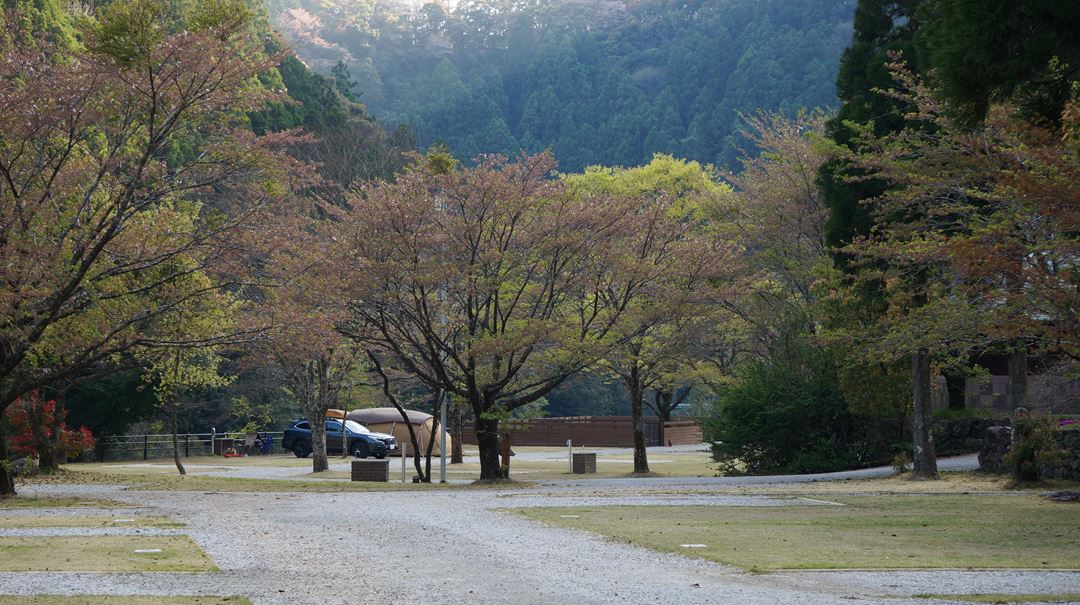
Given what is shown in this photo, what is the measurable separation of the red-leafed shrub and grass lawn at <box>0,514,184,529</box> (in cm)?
1376

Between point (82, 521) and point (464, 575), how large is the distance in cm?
736

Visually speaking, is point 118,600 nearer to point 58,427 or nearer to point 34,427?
point 34,427

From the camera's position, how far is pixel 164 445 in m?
44.7

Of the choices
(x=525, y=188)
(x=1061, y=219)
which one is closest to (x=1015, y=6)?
(x=1061, y=219)

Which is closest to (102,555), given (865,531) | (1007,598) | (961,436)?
(1007,598)

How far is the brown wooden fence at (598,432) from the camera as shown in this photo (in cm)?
5562

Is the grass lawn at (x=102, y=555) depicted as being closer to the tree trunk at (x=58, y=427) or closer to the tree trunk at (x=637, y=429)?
the tree trunk at (x=58, y=427)

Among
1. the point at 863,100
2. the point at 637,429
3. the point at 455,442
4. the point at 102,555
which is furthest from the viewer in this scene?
the point at 455,442

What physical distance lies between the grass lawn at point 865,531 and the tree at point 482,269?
8.10 m

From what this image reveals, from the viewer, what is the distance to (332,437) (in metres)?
43.2

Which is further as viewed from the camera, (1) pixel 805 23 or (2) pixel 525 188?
(1) pixel 805 23

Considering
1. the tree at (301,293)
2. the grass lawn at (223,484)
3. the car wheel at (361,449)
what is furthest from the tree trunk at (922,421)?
the car wheel at (361,449)

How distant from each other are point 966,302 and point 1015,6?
39.2 ft

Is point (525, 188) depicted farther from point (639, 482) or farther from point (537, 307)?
point (639, 482)
